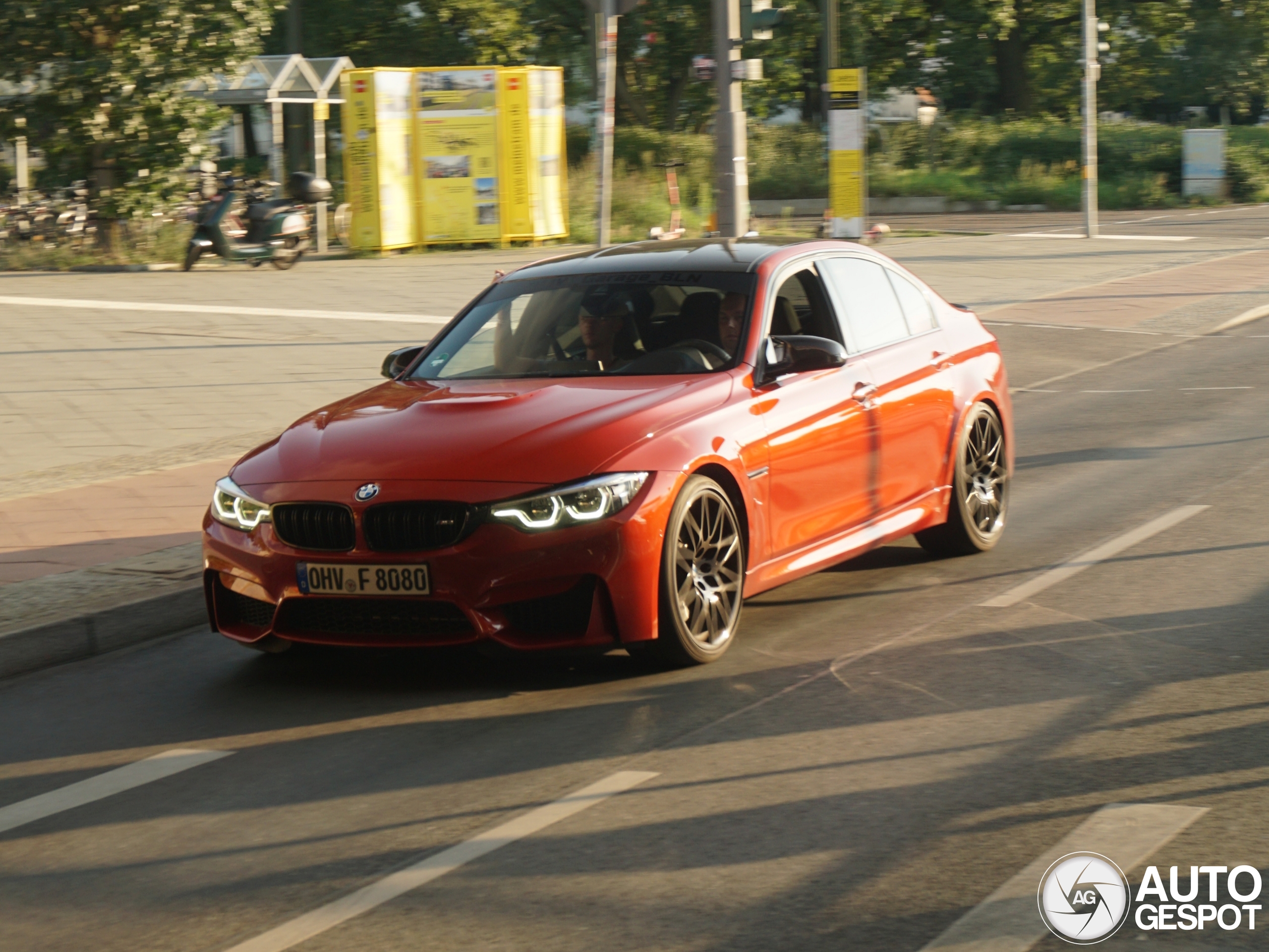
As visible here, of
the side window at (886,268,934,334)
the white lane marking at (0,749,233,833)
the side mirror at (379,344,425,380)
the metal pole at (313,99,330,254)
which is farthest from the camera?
the metal pole at (313,99,330,254)

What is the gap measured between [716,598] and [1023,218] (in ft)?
109

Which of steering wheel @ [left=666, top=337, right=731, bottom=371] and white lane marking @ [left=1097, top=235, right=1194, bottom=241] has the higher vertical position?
white lane marking @ [left=1097, top=235, right=1194, bottom=241]

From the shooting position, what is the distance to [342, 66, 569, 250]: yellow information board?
2683 cm

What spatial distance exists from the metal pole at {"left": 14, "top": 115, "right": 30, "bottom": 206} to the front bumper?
2082 cm

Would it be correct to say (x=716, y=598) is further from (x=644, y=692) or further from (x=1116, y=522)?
(x=1116, y=522)

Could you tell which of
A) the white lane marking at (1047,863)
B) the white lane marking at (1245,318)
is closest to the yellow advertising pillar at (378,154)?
the white lane marking at (1245,318)

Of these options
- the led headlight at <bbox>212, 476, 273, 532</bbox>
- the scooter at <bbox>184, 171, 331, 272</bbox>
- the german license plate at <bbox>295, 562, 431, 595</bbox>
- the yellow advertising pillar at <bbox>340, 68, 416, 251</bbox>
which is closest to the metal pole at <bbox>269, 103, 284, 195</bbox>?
the yellow advertising pillar at <bbox>340, 68, 416, 251</bbox>

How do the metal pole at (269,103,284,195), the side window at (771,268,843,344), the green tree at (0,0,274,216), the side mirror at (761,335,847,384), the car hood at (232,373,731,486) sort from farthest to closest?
the metal pole at (269,103,284,195), the green tree at (0,0,274,216), the side window at (771,268,843,344), the side mirror at (761,335,847,384), the car hood at (232,373,731,486)

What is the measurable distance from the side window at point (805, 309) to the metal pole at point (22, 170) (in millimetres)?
20096

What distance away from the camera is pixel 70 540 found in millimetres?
8336

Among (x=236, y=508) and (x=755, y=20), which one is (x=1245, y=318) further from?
(x=236, y=508)

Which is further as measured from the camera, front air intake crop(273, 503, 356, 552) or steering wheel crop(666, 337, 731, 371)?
steering wheel crop(666, 337, 731, 371)

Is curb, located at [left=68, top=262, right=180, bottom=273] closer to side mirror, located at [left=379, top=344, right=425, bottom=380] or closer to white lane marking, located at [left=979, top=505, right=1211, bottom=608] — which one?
side mirror, located at [left=379, top=344, right=425, bottom=380]

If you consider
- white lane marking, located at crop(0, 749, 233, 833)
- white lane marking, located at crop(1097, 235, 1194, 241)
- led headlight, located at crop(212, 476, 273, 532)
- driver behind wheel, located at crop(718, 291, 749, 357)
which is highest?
white lane marking, located at crop(1097, 235, 1194, 241)
